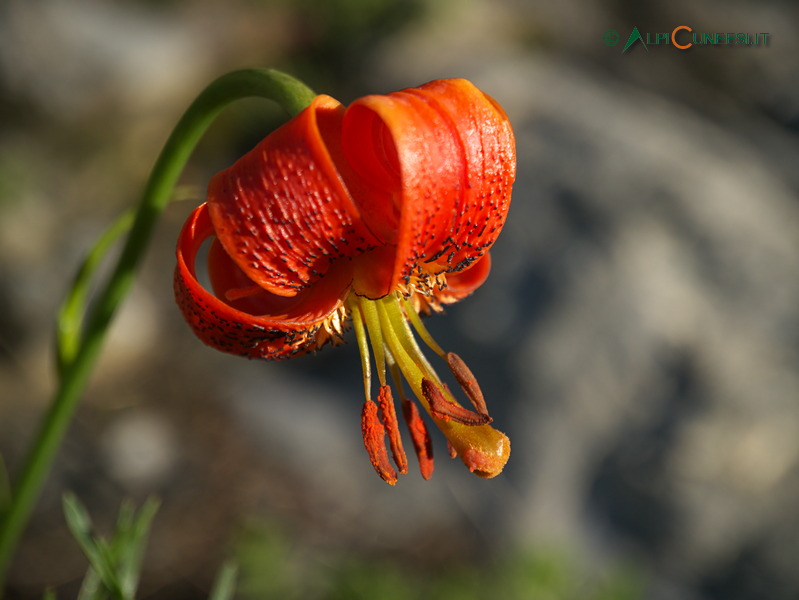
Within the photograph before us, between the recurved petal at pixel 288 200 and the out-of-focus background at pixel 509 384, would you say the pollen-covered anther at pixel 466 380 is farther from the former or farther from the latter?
the out-of-focus background at pixel 509 384

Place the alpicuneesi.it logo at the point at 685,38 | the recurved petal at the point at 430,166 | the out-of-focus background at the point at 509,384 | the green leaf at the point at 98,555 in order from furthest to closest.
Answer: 1. the alpicuneesi.it logo at the point at 685,38
2. the out-of-focus background at the point at 509,384
3. the green leaf at the point at 98,555
4. the recurved petal at the point at 430,166

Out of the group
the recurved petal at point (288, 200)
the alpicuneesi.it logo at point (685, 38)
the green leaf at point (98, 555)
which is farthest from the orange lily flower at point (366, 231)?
the alpicuneesi.it logo at point (685, 38)

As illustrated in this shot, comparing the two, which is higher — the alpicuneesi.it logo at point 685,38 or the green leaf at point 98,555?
the alpicuneesi.it logo at point 685,38

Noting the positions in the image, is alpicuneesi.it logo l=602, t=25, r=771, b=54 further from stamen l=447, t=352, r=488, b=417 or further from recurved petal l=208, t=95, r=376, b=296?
recurved petal l=208, t=95, r=376, b=296

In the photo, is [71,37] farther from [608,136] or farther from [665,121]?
[665,121]

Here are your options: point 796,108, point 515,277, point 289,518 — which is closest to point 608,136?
point 515,277

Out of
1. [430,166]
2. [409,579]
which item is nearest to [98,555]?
[430,166]

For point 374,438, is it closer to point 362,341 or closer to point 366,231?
point 362,341
